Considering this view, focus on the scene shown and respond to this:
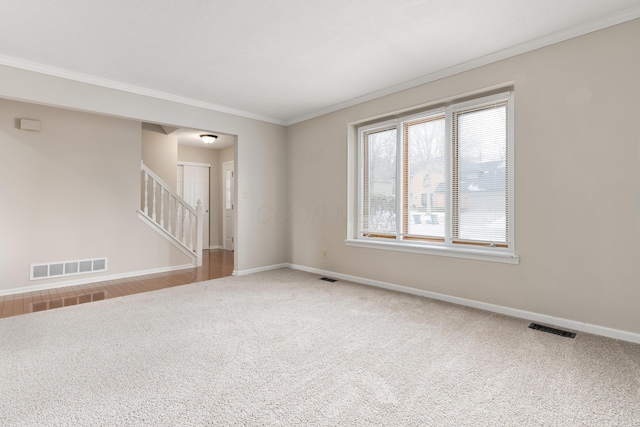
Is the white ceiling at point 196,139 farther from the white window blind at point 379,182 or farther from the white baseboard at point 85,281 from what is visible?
the white window blind at point 379,182

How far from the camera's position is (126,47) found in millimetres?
2975

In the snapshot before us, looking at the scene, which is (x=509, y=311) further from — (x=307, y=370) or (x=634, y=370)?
(x=307, y=370)

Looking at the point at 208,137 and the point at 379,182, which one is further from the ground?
the point at 208,137

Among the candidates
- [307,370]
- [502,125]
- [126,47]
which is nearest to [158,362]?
[307,370]

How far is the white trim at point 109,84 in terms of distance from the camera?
10.6ft

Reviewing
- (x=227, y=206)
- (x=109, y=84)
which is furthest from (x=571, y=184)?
(x=227, y=206)

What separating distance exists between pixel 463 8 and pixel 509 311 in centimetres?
271

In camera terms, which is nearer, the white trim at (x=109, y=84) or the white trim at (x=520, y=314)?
the white trim at (x=520, y=314)

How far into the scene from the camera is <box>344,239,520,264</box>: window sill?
3.15 m

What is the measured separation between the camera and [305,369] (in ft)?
6.98

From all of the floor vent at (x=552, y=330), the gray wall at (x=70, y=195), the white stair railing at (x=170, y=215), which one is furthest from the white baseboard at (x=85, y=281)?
the floor vent at (x=552, y=330)

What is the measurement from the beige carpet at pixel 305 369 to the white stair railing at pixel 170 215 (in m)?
2.11

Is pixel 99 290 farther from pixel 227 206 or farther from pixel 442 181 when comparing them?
pixel 442 181

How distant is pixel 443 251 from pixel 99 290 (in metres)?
4.32
